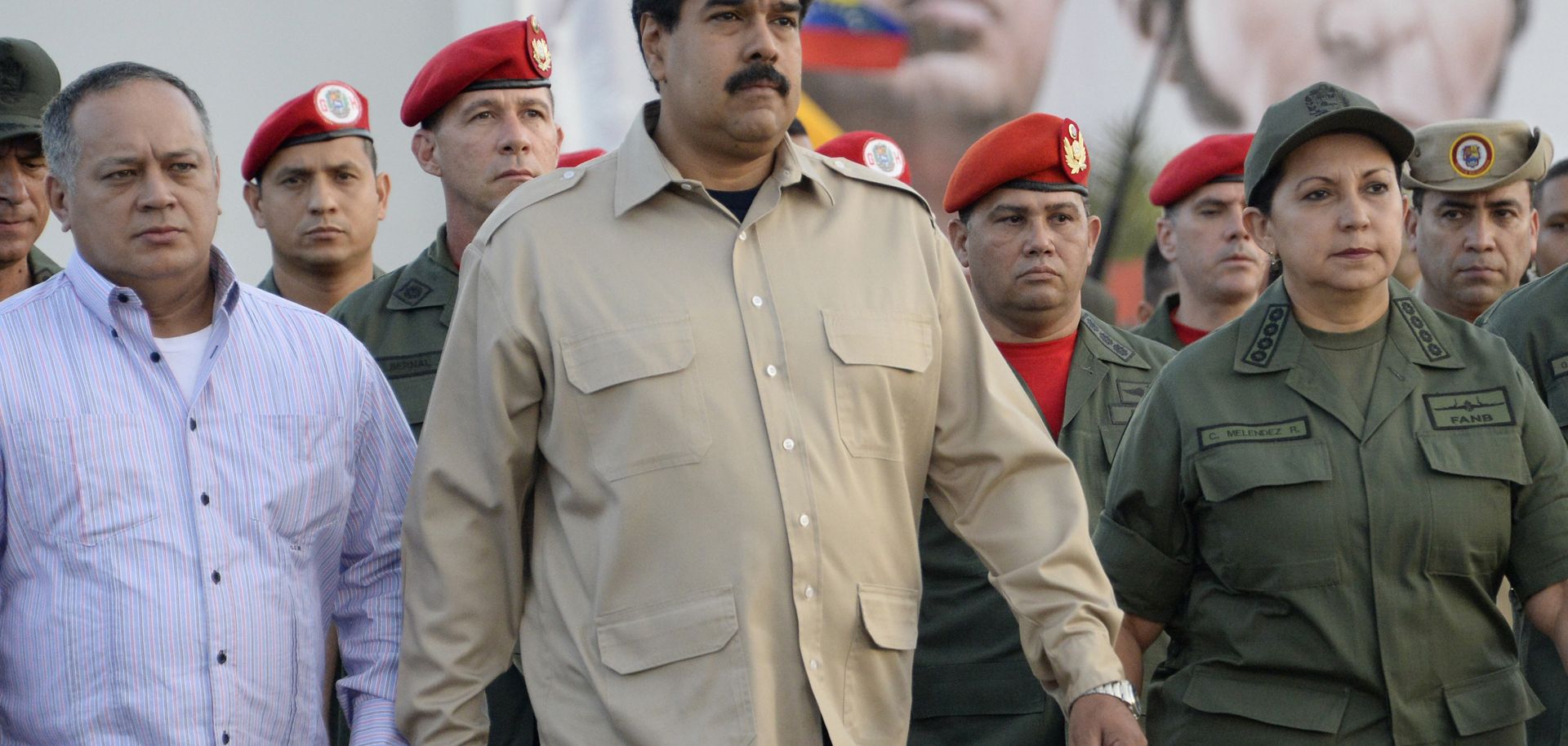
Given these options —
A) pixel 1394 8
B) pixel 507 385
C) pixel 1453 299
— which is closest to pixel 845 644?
pixel 507 385

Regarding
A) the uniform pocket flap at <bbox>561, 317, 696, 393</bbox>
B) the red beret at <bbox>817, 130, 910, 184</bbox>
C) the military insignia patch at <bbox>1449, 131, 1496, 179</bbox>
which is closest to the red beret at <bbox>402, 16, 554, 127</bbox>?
the red beret at <bbox>817, 130, 910, 184</bbox>

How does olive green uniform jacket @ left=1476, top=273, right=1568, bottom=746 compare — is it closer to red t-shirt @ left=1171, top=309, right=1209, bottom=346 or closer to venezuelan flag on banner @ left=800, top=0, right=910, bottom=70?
red t-shirt @ left=1171, top=309, right=1209, bottom=346

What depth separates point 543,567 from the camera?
9.71ft

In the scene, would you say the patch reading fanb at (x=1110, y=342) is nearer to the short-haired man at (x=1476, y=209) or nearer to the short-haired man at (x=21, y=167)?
the short-haired man at (x=1476, y=209)

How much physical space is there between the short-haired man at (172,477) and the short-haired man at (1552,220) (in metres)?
4.12

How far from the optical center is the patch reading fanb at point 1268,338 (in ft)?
11.8

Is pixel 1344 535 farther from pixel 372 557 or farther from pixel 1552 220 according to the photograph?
pixel 1552 220

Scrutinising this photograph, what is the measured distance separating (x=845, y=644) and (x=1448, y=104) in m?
5.89

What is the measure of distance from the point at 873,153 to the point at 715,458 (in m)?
3.20

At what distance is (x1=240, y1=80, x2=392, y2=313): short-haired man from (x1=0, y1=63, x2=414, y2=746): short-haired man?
2252mm

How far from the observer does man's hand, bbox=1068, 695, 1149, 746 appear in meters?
2.79

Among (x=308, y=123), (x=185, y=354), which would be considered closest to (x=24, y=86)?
(x=308, y=123)

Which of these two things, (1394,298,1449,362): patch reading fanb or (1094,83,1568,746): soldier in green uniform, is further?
(1394,298,1449,362): patch reading fanb

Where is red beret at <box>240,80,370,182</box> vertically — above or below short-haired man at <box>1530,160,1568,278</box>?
above
